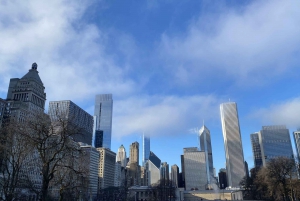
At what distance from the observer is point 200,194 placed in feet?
641

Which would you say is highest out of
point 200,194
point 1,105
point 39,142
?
point 1,105

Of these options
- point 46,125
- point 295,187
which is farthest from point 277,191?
point 46,125

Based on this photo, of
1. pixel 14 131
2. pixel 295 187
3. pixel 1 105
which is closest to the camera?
pixel 14 131

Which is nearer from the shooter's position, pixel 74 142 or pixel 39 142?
pixel 39 142

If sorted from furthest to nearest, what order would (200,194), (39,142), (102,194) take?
(200,194) < (102,194) < (39,142)

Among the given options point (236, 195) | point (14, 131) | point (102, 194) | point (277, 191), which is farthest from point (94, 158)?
point (14, 131)

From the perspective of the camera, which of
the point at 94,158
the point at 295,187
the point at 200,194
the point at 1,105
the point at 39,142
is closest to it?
the point at 39,142

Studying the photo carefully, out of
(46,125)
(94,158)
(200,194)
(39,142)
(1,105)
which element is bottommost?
(200,194)

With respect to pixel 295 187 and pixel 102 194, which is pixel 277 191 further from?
pixel 102 194

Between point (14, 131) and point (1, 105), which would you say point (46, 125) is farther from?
point (1, 105)

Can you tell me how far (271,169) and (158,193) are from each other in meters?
83.3

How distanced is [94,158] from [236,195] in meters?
100

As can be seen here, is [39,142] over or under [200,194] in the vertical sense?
over

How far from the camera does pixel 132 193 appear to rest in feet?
609
